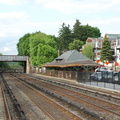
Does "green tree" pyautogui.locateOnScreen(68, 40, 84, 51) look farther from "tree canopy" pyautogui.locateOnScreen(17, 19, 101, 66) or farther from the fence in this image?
the fence

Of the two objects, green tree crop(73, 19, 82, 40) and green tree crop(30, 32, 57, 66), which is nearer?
green tree crop(30, 32, 57, 66)

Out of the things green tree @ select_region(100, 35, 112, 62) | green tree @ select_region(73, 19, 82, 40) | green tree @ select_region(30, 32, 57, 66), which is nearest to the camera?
green tree @ select_region(30, 32, 57, 66)

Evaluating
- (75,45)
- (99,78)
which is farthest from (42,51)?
(99,78)

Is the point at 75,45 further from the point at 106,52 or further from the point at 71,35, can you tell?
the point at 106,52

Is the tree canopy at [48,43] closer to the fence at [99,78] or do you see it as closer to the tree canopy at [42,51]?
the tree canopy at [42,51]

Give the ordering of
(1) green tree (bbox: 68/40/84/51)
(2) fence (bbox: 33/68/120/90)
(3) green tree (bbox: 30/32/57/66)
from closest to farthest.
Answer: (2) fence (bbox: 33/68/120/90) < (3) green tree (bbox: 30/32/57/66) < (1) green tree (bbox: 68/40/84/51)

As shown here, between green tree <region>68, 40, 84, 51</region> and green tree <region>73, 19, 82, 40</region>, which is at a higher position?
green tree <region>73, 19, 82, 40</region>

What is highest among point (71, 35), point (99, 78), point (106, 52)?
point (71, 35)

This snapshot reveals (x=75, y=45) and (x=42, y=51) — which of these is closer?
(x=42, y=51)

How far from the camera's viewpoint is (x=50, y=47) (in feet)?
296

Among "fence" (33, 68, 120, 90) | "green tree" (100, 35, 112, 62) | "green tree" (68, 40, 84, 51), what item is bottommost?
"fence" (33, 68, 120, 90)

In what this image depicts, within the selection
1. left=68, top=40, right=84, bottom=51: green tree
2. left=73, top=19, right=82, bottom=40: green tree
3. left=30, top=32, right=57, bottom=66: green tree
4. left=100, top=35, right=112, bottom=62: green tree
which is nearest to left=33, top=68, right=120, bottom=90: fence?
left=30, top=32, right=57, bottom=66: green tree

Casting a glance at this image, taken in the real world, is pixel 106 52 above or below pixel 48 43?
below

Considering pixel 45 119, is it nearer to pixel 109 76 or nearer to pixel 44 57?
pixel 109 76
